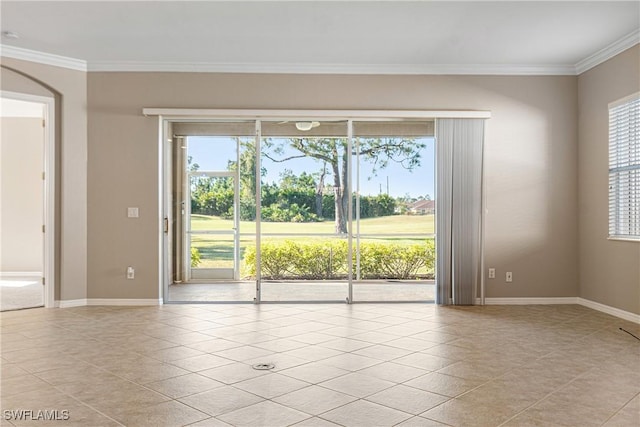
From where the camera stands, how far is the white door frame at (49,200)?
6.45 meters

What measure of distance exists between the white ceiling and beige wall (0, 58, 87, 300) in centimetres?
32

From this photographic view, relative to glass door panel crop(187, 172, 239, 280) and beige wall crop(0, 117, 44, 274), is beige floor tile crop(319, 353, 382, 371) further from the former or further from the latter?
beige wall crop(0, 117, 44, 274)

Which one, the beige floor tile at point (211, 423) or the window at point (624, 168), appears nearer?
the beige floor tile at point (211, 423)

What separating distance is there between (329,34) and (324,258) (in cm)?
273

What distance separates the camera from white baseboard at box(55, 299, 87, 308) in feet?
21.3

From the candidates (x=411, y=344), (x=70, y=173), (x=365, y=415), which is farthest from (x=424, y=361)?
(x=70, y=173)

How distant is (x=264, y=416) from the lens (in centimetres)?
301

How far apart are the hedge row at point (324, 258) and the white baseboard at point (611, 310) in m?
1.86

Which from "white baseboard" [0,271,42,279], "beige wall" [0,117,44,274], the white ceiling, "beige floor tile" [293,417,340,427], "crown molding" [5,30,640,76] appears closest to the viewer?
"beige floor tile" [293,417,340,427]

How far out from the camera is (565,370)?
3914 mm

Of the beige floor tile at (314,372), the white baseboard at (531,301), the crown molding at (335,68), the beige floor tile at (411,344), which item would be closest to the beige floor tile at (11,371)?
the beige floor tile at (314,372)

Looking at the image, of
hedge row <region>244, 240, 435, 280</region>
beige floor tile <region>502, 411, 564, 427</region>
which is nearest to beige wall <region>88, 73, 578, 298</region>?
hedge row <region>244, 240, 435, 280</region>

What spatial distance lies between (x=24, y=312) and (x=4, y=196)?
4.38 metres

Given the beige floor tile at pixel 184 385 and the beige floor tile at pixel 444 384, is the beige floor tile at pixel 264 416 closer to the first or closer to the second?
the beige floor tile at pixel 184 385
